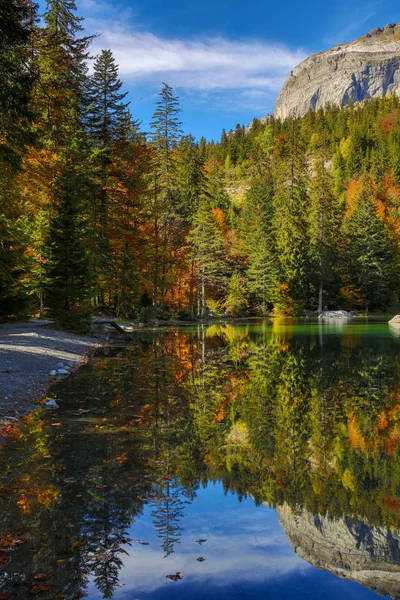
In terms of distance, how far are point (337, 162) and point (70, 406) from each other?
103 metres

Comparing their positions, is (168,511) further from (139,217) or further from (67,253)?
(139,217)

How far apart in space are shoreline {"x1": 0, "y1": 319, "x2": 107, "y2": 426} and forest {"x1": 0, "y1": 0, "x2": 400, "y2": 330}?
242 cm

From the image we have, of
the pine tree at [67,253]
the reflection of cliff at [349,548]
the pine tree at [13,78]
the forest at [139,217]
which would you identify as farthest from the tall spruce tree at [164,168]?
the reflection of cliff at [349,548]

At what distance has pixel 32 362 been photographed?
13.0 m

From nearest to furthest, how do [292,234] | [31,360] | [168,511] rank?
1. [168,511]
2. [31,360]
3. [292,234]

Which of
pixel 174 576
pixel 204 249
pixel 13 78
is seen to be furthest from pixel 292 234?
pixel 174 576

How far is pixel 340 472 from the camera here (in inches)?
241

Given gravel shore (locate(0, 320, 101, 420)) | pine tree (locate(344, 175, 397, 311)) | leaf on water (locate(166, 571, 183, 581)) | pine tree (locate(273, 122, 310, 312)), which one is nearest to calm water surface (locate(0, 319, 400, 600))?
leaf on water (locate(166, 571, 183, 581))

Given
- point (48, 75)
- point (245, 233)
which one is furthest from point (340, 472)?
point (245, 233)

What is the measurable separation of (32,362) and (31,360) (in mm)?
254

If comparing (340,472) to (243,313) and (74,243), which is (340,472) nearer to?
(74,243)

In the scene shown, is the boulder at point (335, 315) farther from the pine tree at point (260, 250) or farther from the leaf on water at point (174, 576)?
the leaf on water at point (174, 576)

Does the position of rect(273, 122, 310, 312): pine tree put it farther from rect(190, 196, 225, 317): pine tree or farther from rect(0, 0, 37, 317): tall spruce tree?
rect(0, 0, 37, 317): tall spruce tree

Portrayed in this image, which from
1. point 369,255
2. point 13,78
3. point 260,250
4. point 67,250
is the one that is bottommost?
point 67,250
